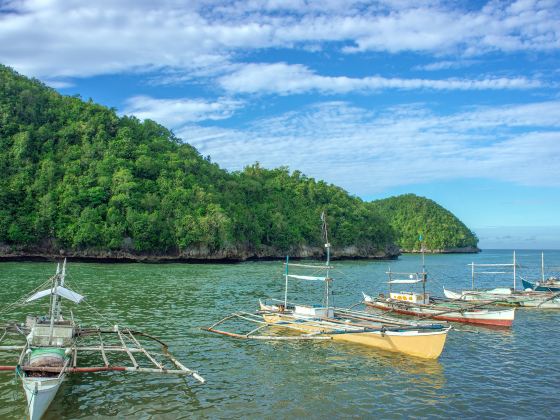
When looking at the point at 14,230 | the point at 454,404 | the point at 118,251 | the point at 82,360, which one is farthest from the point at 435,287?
the point at 14,230

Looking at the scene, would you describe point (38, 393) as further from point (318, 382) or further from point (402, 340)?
point (402, 340)

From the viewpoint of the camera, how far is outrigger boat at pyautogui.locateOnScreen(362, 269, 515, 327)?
961 inches

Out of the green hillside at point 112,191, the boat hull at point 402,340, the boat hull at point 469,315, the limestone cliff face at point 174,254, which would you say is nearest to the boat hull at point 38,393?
the boat hull at point 402,340

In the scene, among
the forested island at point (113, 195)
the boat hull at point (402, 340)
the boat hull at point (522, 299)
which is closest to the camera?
the boat hull at point (402, 340)

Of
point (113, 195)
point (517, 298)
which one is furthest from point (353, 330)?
point (113, 195)

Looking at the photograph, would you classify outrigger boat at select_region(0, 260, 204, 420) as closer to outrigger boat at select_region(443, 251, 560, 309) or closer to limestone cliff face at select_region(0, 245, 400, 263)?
outrigger boat at select_region(443, 251, 560, 309)

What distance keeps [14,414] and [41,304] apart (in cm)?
1881

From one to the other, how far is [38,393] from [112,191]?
78039mm

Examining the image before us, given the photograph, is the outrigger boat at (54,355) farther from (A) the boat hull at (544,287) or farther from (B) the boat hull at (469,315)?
(A) the boat hull at (544,287)

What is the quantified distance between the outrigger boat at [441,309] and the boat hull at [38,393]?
56.7 ft

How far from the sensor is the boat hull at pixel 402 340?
17.0 m

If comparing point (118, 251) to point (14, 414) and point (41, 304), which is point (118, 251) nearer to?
point (41, 304)

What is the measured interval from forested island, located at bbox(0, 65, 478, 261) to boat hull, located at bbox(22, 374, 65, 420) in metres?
68.4

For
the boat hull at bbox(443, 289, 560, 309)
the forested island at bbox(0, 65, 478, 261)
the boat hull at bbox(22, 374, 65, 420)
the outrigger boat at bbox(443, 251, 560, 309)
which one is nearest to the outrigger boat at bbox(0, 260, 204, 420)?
the boat hull at bbox(22, 374, 65, 420)
